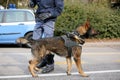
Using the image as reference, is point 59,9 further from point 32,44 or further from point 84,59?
point 84,59

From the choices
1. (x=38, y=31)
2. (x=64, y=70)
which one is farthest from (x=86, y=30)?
(x=64, y=70)

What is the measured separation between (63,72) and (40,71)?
564 millimetres

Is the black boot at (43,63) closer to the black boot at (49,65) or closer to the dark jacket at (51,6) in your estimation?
the black boot at (49,65)

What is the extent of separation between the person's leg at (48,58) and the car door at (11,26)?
6639 mm

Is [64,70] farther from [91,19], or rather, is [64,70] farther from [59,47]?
[91,19]

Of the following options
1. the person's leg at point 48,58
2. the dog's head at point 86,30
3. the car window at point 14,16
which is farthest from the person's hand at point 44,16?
the car window at point 14,16

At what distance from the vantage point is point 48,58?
8320mm

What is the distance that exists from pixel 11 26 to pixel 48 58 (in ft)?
22.2

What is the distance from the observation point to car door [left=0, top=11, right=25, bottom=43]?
14.8m

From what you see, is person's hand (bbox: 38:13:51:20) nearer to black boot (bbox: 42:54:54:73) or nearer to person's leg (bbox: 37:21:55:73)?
person's leg (bbox: 37:21:55:73)

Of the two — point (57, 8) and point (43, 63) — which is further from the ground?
point (57, 8)

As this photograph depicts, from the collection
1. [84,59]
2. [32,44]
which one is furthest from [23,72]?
[84,59]

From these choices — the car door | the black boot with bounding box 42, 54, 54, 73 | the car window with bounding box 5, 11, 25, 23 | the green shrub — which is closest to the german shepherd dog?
the black boot with bounding box 42, 54, 54, 73

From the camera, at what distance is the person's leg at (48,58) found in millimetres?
8156
